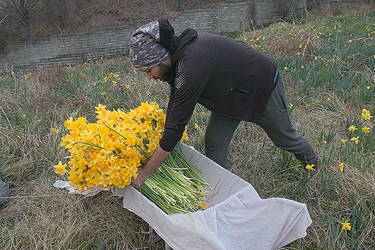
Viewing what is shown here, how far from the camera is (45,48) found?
37.7 feet

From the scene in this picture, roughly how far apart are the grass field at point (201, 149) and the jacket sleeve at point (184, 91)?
75 centimetres

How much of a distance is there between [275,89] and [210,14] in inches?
444

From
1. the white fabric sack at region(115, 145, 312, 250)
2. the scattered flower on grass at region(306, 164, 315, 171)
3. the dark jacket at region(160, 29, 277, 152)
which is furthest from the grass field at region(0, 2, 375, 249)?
the dark jacket at region(160, 29, 277, 152)

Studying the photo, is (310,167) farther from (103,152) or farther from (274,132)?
(103,152)

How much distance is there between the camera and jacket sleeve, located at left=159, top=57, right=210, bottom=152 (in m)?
1.75

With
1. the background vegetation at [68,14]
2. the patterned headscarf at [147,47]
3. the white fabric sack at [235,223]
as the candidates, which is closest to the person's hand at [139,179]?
the white fabric sack at [235,223]

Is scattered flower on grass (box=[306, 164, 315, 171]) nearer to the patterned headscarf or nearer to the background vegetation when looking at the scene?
the patterned headscarf

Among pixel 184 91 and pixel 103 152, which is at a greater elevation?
pixel 184 91

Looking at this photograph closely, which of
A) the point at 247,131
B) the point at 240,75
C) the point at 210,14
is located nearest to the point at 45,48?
the point at 210,14

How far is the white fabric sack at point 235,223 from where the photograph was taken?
5.49 ft

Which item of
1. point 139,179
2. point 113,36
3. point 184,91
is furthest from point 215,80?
point 113,36

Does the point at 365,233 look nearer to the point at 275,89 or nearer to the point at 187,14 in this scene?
the point at 275,89

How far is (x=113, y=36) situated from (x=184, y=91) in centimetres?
1102

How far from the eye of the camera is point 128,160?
1891 millimetres
